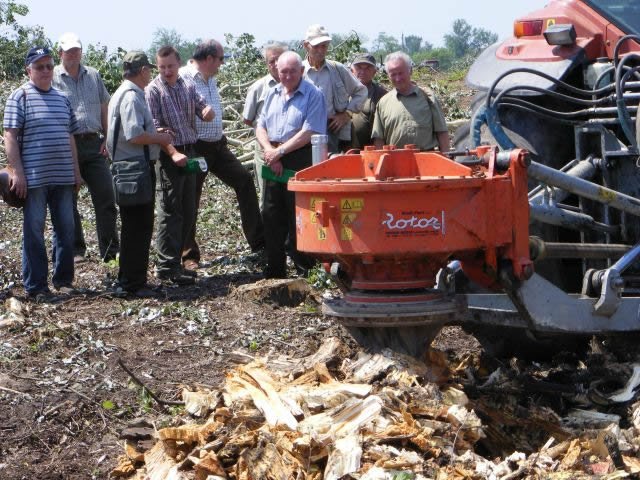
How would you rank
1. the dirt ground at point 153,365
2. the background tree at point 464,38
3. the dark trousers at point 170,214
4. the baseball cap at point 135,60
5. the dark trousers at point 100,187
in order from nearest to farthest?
the dirt ground at point 153,365, the baseball cap at point 135,60, the dark trousers at point 170,214, the dark trousers at point 100,187, the background tree at point 464,38

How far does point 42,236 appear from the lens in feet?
27.3

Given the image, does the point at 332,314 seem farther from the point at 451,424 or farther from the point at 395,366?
the point at 451,424

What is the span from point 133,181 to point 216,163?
1.41 metres

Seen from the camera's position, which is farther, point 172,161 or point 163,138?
point 172,161

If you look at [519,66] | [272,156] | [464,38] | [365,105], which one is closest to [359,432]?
[519,66]

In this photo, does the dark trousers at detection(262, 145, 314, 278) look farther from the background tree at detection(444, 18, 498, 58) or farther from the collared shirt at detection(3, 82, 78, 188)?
the background tree at detection(444, 18, 498, 58)

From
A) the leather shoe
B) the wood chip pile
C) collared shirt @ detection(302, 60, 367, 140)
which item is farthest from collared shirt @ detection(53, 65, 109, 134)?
the wood chip pile

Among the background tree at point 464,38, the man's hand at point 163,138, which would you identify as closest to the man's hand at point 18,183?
the man's hand at point 163,138

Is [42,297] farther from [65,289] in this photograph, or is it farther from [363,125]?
[363,125]

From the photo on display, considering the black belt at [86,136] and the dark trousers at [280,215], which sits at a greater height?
the black belt at [86,136]

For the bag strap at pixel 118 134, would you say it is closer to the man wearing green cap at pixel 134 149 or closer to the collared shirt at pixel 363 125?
the man wearing green cap at pixel 134 149

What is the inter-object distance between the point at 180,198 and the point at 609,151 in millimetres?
3811

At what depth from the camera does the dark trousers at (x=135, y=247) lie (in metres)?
8.31

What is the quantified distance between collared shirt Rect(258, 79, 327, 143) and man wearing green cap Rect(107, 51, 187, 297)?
716mm
